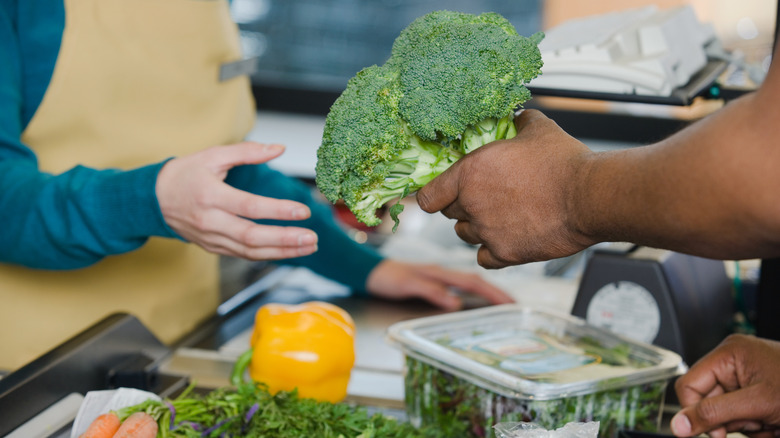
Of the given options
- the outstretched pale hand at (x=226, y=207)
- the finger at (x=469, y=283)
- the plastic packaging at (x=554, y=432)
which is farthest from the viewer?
the finger at (x=469, y=283)

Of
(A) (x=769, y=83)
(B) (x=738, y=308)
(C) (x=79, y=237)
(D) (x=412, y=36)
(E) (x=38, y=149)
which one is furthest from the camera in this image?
(B) (x=738, y=308)

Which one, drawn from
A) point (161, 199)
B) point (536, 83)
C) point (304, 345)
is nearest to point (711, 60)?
point (536, 83)

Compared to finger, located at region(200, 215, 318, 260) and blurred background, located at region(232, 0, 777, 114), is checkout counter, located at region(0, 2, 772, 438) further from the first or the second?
blurred background, located at region(232, 0, 777, 114)

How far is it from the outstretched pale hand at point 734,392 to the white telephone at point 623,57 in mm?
361

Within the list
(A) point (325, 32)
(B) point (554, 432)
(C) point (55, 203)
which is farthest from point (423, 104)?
(A) point (325, 32)

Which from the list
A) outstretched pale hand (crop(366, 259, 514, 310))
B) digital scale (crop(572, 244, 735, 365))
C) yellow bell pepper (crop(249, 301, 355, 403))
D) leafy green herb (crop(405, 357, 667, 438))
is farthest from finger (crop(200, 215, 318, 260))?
outstretched pale hand (crop(366, 259, 514, 310))

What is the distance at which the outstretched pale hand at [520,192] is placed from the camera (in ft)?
2.60

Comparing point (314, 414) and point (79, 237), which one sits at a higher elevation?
point (79, 237)

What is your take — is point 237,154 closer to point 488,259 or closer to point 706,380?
point 488,259

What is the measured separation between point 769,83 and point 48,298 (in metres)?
1.24

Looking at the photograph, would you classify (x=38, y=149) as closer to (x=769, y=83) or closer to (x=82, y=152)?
(x=82, y=152)

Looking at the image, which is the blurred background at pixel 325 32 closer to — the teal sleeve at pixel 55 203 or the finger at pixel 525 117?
the teal sleeve at pixel 55 203

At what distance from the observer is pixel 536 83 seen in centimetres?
108

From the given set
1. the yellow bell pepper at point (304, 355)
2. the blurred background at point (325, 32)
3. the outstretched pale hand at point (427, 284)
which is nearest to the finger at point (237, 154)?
the yellow bell pepper at point (304, 355)
